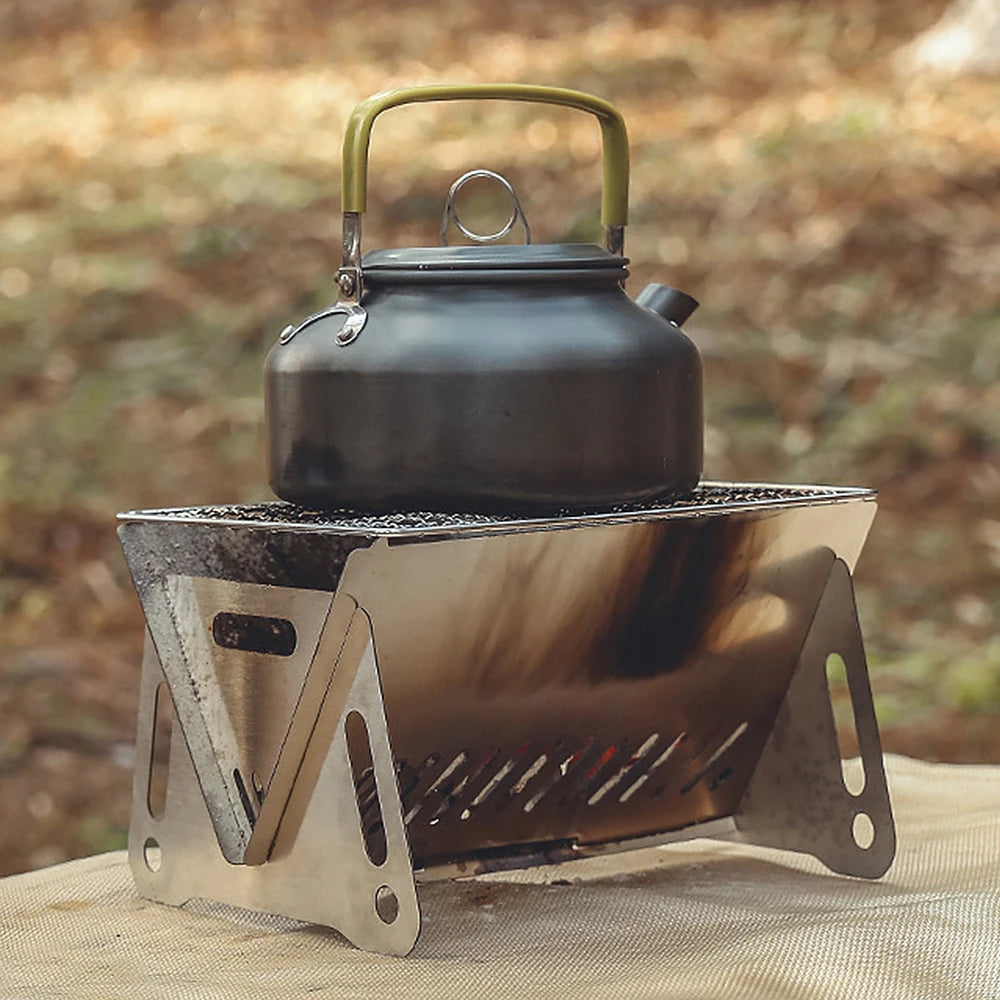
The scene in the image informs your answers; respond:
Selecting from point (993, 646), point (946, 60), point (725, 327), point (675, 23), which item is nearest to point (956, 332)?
point (725, 327)

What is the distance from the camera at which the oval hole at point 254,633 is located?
2.36 meters

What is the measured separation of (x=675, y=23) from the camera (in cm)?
794

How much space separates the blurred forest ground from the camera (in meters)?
4.82

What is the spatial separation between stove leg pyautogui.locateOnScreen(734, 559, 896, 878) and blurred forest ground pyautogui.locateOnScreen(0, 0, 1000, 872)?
66.2 inches

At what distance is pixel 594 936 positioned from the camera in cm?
239

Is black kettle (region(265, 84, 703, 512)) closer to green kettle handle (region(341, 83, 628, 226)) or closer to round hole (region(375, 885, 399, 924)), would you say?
green kettle handle (region(341, 83, 628, 226))

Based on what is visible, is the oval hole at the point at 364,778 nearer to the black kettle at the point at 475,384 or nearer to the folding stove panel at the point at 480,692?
the folding stove panel at the point at 480,692

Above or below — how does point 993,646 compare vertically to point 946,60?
below

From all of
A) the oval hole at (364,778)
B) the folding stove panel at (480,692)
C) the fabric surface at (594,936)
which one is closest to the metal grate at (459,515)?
the folding stove panel at (480,692)

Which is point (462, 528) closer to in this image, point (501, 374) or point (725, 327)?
point (501, 374)

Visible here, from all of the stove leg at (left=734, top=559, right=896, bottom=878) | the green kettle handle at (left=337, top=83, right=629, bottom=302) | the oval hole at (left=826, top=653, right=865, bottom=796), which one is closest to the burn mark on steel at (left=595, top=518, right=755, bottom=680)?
the stove leg at (left=734, top=559, right=896, bottom=878)

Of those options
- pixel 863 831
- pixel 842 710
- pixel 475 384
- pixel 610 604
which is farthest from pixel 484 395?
pixel 842 710

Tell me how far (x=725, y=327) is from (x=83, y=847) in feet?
8.73

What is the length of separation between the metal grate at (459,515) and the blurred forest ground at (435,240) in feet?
5.95
